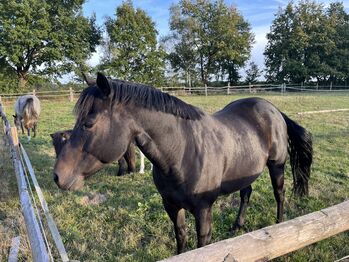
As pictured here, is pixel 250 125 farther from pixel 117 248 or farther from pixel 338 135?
pixel 338 135

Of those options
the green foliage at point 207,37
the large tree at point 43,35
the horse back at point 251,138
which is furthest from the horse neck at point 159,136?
the green foliage at point 207,37

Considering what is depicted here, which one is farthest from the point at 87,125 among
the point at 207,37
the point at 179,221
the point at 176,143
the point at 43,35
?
the point at 207,37

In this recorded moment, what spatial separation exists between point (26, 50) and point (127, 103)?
94.7 feet

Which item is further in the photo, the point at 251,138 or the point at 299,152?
the point at 299,152

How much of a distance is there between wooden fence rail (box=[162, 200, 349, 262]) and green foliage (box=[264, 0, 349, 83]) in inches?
1509

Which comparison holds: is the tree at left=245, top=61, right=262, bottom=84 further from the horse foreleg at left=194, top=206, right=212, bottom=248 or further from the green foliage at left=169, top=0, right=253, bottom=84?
the horse foreleg at left=194, top=206, right=212, bottom=248

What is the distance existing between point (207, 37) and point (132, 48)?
35.6 feet

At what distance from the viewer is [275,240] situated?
1577mm

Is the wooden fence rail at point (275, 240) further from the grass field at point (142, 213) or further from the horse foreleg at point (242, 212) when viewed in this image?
the horse foreleg at point (242, 212)

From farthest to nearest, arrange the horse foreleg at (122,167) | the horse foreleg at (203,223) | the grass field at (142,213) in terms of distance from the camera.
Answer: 1. the horse foreleg at (122,167)
2. the grass field at (142,213)
3. the horse foreleg at (203,223)

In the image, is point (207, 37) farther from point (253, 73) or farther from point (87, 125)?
point (87, 125)

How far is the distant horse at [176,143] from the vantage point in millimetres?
1812

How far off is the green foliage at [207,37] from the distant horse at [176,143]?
117 ft

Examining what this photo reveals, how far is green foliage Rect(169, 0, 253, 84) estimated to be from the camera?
122ft
